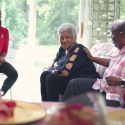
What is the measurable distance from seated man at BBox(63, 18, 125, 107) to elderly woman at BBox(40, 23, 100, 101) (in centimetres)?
17

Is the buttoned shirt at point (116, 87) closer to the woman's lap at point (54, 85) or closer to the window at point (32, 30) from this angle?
the woman's lap at point (54, 85)

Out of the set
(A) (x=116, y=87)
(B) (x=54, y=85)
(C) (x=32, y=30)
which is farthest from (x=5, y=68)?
(A) (x=116, y=87)

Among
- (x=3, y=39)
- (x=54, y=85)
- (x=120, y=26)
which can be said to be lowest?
(x=54, y=85)

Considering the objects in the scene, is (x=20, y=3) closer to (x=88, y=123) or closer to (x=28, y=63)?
(x=28, y=63)

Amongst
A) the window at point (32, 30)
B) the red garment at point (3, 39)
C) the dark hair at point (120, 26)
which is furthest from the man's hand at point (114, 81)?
the window at point (32, 30)

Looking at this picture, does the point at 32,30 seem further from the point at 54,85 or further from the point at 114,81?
the point at 114,81

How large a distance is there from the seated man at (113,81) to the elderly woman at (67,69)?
0.56 feet

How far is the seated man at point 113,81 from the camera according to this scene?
5.83ft

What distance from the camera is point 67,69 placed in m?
2.32

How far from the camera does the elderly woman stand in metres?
2.31

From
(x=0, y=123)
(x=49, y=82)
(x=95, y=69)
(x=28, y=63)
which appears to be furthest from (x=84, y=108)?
(x=28, y=63)

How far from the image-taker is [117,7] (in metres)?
4.41

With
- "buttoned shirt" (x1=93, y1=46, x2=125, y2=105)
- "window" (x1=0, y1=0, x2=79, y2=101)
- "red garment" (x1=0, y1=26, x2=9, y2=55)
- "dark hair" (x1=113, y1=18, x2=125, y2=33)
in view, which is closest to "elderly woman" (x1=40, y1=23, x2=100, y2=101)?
"buttoned shirt" (x1=93, y1=46, x2=125, y2=105)

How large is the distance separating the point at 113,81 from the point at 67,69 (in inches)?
26.5
